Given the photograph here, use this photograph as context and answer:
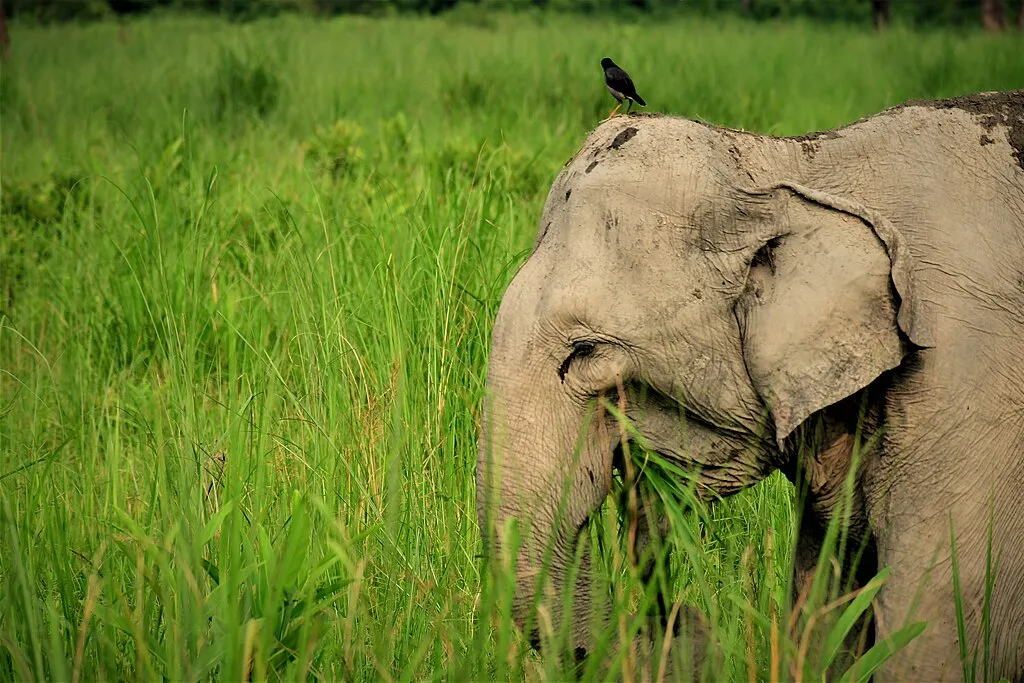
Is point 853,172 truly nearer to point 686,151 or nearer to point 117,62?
point 686,151

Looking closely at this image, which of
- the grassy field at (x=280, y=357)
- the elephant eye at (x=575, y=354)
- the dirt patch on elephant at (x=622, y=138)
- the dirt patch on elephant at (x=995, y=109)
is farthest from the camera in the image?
the dirt patch on elephant at (x=995, y=109)

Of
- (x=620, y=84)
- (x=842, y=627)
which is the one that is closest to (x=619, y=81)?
(x=620, y=84)

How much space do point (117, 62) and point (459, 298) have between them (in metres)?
8.34

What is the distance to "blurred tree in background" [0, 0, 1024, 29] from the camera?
18828mm

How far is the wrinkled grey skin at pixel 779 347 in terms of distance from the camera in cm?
220

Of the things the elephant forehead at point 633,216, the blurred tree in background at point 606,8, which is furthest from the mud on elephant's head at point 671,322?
the blurred tree in background at point 606,8

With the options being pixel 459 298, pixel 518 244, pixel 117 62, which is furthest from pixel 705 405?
pixel 117 62

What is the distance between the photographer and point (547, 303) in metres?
2.24

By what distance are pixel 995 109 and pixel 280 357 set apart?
2.35 metres

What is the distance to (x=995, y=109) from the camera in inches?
99.3

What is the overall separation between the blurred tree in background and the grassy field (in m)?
9.24

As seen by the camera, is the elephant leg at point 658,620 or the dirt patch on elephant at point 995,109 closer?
the elephant leg at point 658,620

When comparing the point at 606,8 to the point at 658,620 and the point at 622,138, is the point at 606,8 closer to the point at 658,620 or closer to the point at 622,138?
the point at 622,138

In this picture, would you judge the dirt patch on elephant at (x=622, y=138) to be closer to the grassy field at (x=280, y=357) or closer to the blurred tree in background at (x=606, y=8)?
the grassy field at (x=280, y=357)
